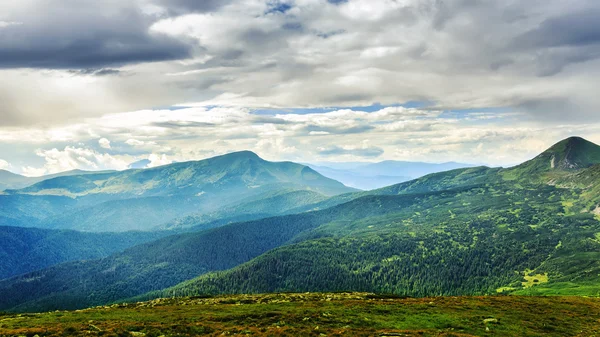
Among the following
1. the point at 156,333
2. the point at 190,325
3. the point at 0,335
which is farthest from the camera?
the point at 190,325

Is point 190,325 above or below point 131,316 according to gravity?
above

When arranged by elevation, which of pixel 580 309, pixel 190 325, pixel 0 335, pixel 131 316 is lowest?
pixel 580 309

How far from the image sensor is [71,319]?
254 ft

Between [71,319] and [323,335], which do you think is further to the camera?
[71,319]

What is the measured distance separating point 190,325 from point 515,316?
6958cm

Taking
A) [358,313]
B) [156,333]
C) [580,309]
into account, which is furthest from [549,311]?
[156,333]

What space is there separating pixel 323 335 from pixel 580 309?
262 feet

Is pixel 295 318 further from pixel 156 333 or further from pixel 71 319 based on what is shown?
pixel 71 319

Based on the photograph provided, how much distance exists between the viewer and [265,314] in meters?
72.4

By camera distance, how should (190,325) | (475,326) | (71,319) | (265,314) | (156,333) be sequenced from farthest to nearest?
(71,319)
(265,314)
(475,326)
(190,325)
(156,333)

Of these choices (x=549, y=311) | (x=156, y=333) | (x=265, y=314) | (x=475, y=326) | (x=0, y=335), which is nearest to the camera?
(x=0, y=335)

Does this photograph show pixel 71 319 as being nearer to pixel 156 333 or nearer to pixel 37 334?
pixel 37 334

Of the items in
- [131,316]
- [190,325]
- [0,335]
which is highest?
[0,335]

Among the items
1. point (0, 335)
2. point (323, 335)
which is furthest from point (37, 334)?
point (323, 335)
